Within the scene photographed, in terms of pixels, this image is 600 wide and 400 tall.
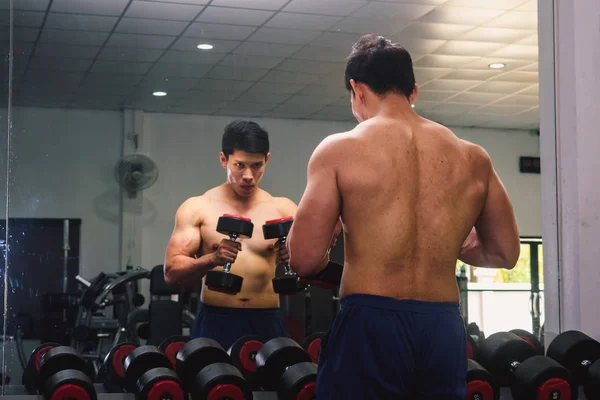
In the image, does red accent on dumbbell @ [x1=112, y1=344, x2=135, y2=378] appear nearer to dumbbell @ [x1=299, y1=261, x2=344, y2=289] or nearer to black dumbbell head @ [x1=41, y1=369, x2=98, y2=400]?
black dumbbell head @ [x1=41, y1=369, x2=98, y2=400]

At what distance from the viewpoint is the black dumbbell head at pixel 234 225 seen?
3264mm

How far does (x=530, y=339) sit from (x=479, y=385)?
845 millimetres

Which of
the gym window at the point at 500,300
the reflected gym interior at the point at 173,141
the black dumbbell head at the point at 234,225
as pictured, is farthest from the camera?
the gym window at the point at 500,300

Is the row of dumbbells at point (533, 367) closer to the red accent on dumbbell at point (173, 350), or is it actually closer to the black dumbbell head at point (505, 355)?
the black dumbbell head at point (505, 355)

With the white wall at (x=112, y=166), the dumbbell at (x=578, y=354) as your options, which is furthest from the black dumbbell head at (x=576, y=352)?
the white wall at (x=112, y=166)

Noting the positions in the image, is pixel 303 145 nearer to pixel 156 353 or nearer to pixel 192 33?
pixel 192 33

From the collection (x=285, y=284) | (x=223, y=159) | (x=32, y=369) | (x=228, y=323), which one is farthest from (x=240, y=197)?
(x=32, y=369)

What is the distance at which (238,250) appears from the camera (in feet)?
11.1

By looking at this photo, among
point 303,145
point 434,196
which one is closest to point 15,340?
point 303,145

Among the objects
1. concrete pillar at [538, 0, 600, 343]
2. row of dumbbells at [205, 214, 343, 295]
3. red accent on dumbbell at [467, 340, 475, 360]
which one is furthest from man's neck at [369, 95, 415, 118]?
red accent on dumbbell at [467, 340, 475, 360]

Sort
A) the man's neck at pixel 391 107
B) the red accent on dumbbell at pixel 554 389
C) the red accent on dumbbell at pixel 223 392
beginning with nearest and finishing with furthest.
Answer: the man's neck at pixel 391 107, the red accent on dumbbell at pixel 223 392, the red accent on dumbbell at pixel 554 389

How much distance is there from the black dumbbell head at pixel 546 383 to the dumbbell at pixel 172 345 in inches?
61.5

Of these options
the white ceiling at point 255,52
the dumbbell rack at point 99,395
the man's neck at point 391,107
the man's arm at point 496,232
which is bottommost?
the dumbbell rack at point 99,395

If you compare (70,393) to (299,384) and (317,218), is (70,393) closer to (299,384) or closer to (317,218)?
(299,384)
